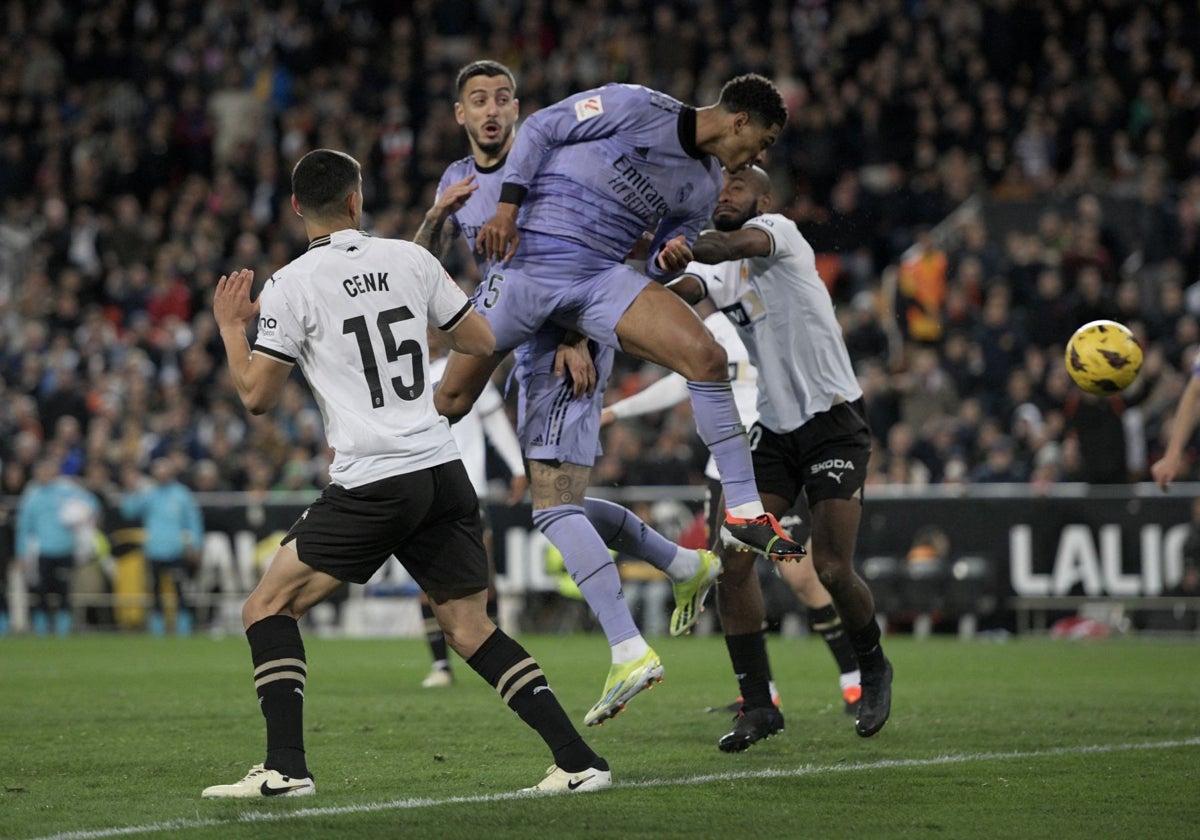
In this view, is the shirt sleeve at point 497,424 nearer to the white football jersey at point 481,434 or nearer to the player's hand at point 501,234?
the white football jersey at point 481,434

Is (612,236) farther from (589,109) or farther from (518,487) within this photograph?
(518,487)

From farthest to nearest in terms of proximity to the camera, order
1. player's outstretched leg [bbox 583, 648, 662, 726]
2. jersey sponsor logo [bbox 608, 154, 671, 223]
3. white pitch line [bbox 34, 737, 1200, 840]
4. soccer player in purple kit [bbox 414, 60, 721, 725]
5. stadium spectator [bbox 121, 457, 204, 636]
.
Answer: stadium spectator [bbox 121, 457, 204, 636] < jersey sponsor logo [bbox 608, 154, 671, 223] < soccer player in purple kit [bbox 414, 60, 721, 725] < player's outstretched leg [bbox 583, 648, 662, 726] < white pitch line [bbox 34, 737, 1200, 840]

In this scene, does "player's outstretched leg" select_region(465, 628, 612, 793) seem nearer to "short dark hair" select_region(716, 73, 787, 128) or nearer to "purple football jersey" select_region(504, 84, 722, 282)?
"purple football jersey" select_region(504, 84, 722, 282)

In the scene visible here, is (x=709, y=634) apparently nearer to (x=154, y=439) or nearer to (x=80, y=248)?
(x=154, y=439)

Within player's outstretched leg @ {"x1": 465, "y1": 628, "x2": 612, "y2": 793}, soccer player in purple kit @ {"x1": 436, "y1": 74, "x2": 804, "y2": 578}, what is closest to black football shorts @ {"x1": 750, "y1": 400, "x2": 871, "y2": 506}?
soccer player in purple kit @ {"x1": 436, "y1": 74, "x2": 804, "y2": 578}

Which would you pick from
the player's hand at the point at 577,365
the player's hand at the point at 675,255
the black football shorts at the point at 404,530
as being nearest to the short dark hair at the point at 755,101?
the player's hand at the point at 675,255

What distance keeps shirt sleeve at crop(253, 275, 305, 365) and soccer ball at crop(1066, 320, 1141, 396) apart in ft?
14.8

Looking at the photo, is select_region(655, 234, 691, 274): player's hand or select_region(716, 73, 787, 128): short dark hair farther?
select_region(655, 234, 691, 274): player's hand

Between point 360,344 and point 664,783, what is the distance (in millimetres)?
2036

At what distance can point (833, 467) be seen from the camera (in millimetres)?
8297

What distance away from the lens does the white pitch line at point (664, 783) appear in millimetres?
5668

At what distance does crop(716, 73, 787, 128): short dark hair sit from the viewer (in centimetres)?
743

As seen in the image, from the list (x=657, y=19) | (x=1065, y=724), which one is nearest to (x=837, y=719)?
(x=1065, y=724)

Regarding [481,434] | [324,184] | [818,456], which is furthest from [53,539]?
[324,184]
